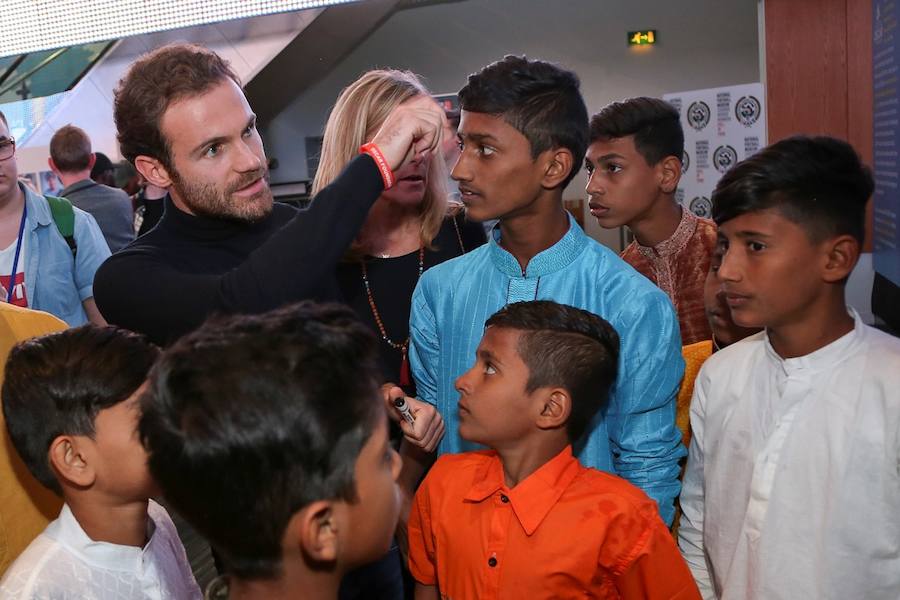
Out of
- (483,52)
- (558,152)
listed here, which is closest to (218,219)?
(558,152)

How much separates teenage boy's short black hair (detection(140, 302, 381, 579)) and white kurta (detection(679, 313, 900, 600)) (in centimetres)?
85

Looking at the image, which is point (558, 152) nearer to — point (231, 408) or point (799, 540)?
point (799, 540)

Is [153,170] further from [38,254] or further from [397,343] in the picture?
[38,254]

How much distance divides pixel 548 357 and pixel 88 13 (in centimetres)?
321

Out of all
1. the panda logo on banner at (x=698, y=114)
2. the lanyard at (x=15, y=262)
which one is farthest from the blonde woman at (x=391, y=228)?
the panda logo on banner at (x=698, y=114)

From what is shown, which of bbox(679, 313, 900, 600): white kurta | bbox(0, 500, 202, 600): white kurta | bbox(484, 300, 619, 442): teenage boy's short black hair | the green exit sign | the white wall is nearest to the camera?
bbox(0, 500, 202, 600): white kurta

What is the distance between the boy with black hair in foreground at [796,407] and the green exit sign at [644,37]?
318 inches

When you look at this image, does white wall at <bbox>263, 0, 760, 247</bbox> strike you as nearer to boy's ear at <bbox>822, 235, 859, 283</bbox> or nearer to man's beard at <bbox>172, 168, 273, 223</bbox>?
boy's ear at <bbox>822, 235, 859, 283</bbox>

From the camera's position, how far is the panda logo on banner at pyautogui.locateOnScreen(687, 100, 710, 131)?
572 cm

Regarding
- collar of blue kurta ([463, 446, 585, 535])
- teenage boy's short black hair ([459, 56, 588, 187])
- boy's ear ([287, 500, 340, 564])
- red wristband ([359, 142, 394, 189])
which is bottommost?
collar of blue kurta ([463, 446, 585, 535])

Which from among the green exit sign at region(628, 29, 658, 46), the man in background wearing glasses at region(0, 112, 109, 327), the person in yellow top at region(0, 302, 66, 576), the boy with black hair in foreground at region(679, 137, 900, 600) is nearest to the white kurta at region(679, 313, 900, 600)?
the boy with black hair in foreground at region(679, 137, 900, 600)

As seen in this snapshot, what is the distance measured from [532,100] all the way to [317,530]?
1062 mm

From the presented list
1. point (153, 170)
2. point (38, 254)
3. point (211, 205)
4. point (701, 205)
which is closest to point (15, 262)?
point (38, 254)

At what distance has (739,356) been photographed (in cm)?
169
